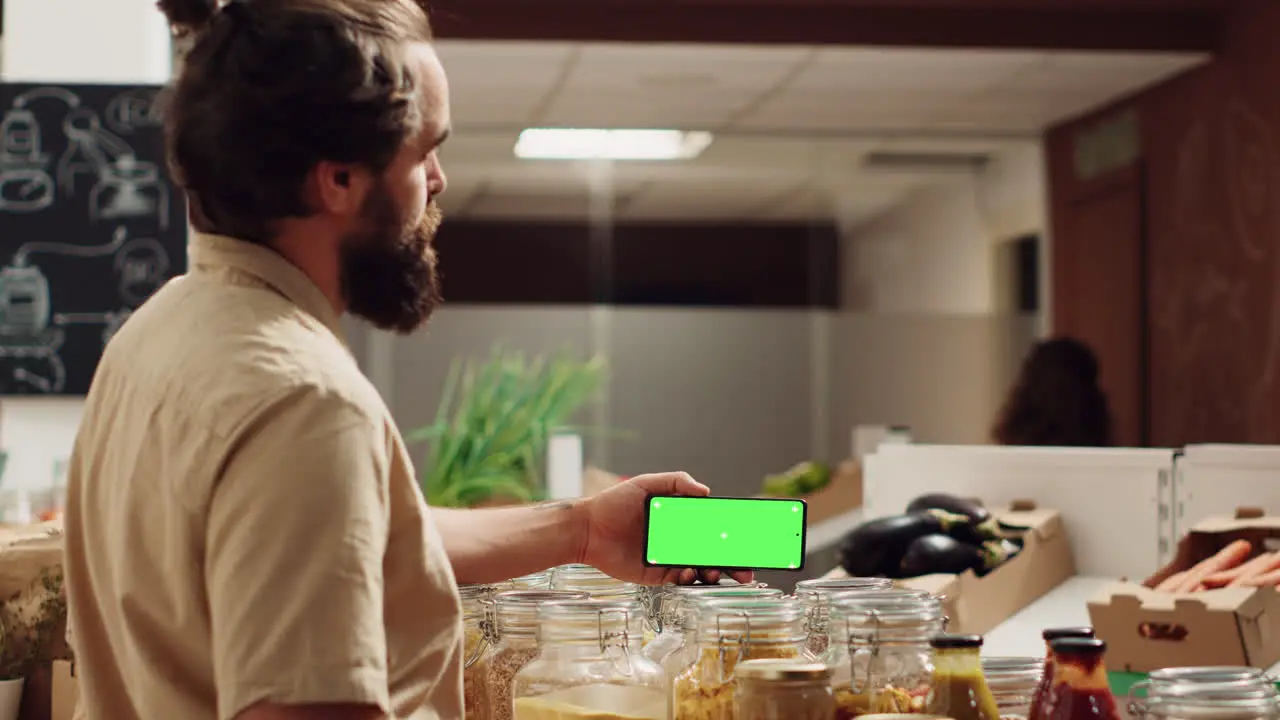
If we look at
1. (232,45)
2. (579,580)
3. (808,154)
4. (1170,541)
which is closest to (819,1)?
(808,154)

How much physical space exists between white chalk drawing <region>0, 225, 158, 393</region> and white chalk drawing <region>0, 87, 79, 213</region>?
11cm

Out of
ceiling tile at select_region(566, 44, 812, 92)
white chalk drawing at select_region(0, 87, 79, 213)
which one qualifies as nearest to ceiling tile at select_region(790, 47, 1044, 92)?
ceiling tile at select_region(566, 44, 812, 92)

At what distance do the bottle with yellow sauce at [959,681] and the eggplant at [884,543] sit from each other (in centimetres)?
110

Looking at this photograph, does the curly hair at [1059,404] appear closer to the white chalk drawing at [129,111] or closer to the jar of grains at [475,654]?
the white chalk drawing at [129,111]

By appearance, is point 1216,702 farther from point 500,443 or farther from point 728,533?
point 500,443

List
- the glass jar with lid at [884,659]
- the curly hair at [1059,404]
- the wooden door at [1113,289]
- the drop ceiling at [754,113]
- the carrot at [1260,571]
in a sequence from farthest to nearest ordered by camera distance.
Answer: the wooden door at [1113,289]
the drop ceiling at [754,113]
the curly hair at [1059,404]
the carrot at [1260,571]
the glass jar with lid at [884,659]

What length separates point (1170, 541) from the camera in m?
2.46

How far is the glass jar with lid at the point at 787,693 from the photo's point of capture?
1.00m

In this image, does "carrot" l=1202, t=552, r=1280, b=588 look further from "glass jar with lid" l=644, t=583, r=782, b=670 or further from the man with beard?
the man with beard

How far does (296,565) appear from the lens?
33.8 inches

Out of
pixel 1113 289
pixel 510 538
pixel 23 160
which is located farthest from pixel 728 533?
pixel 1113 289

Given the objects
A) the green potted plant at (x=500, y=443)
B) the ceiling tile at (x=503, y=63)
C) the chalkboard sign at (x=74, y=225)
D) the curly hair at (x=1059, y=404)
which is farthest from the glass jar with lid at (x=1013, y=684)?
the ceiling tile at (x=503, y=63)

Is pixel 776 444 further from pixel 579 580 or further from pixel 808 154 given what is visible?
pixel 579 580

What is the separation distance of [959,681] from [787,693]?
13cm
